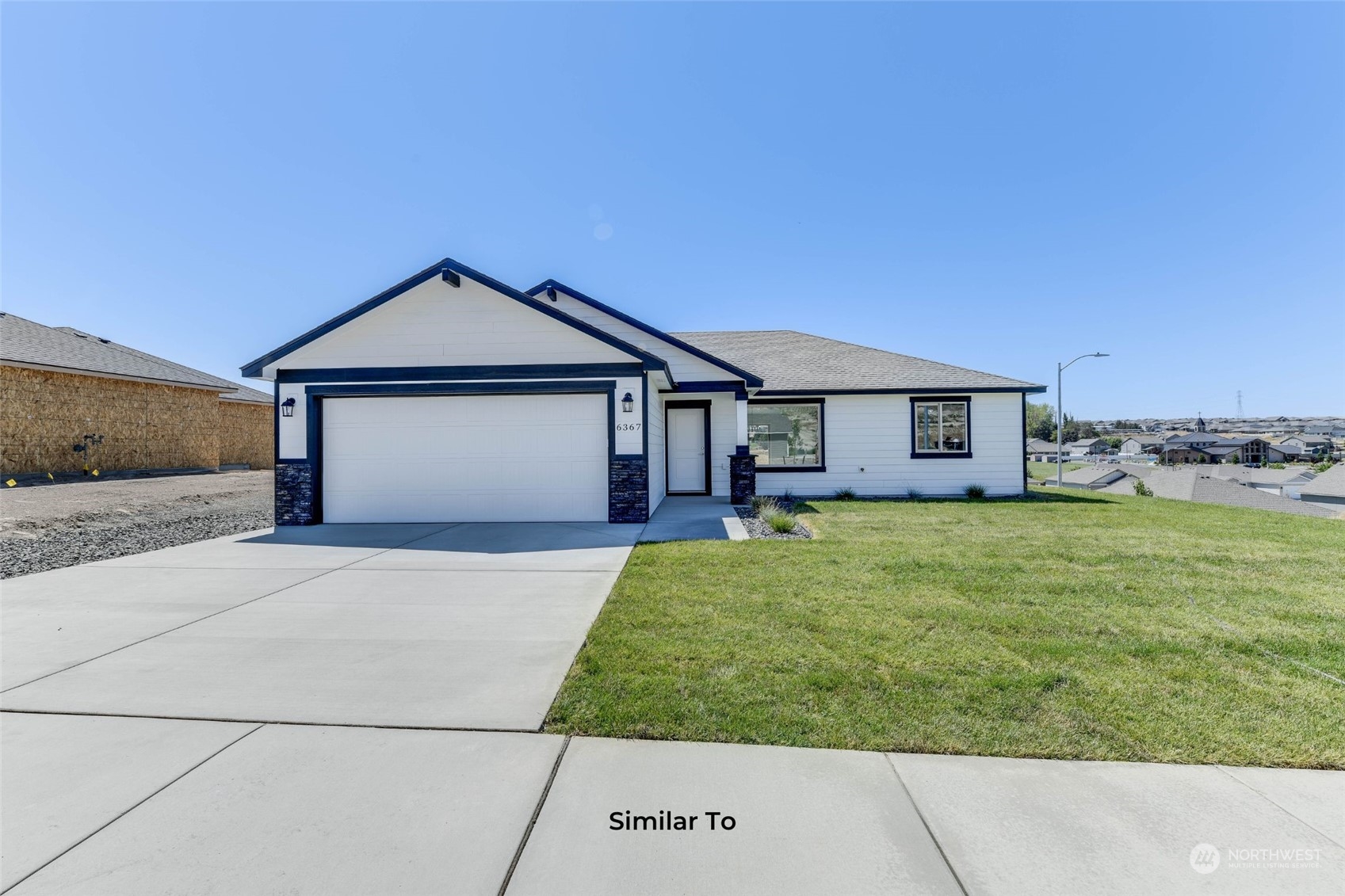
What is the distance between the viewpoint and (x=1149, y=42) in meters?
10.6

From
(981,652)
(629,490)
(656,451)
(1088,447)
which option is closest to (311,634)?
(981,652)

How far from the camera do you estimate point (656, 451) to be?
12.2 metres

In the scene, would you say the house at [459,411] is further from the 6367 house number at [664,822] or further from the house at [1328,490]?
the house at [1328,490]

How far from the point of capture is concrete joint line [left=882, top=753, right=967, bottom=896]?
1881 mm

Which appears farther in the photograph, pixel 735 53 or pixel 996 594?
pixel 735 53

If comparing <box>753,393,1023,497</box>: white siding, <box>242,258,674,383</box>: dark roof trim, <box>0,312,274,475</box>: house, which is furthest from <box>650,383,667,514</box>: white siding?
<box>0,312,274,475</box>: house

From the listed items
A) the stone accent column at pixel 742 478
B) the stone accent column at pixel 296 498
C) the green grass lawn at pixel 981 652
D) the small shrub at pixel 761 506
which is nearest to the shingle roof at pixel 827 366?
the stone accent column at pixel 742 478

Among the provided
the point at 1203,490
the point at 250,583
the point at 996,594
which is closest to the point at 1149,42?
the point at 996,594

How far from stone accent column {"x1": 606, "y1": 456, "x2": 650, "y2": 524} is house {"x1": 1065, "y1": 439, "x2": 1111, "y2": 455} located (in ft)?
338

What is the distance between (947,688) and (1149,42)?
1408 cm

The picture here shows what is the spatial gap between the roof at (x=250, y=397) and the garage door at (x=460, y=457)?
2016 cm

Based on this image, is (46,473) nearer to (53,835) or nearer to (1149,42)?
(53,835)

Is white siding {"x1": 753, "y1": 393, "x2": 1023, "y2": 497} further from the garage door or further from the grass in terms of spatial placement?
the grass

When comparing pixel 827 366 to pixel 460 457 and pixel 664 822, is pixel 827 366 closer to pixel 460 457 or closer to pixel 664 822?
pixel 460 457
